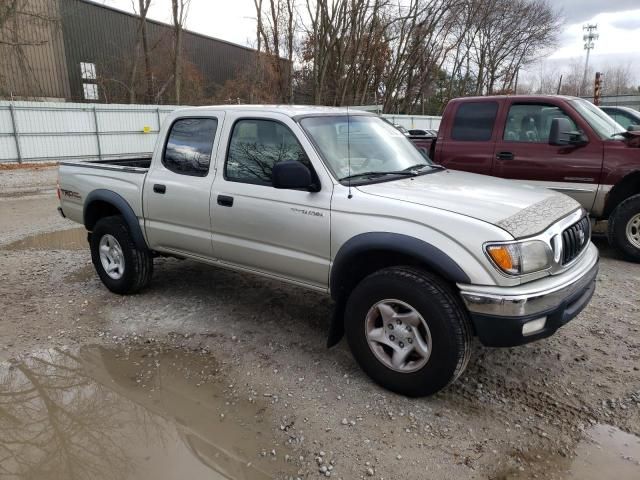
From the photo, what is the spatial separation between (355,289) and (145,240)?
2.45 m

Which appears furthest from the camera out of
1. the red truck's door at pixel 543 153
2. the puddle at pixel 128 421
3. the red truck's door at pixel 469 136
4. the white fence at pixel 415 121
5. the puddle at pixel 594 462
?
the white fence at pixel 415 121

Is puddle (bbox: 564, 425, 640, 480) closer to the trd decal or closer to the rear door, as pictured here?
the trd decal

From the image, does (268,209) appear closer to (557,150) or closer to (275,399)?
(275,399)

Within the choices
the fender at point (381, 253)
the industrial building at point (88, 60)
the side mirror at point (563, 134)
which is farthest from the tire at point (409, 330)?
the industrial building at point (88, 60)

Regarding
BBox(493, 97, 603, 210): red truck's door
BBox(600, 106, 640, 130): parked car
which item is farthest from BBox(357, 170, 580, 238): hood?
BBox(600, 106, 640, 130): parked car

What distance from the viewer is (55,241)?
291 inches

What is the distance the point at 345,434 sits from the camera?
293 centimetres

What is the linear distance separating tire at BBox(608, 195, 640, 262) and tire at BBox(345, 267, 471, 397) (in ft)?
13.8

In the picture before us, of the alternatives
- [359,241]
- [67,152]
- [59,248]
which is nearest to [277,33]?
[67,152]

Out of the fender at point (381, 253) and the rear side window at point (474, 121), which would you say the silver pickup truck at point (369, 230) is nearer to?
the fender at point (381, 253)

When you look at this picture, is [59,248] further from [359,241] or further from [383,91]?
[383,91]

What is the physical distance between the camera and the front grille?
3.22 metres

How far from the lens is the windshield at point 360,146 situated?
3719 millimetres

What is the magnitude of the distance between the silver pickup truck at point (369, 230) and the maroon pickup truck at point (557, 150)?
2699mm
